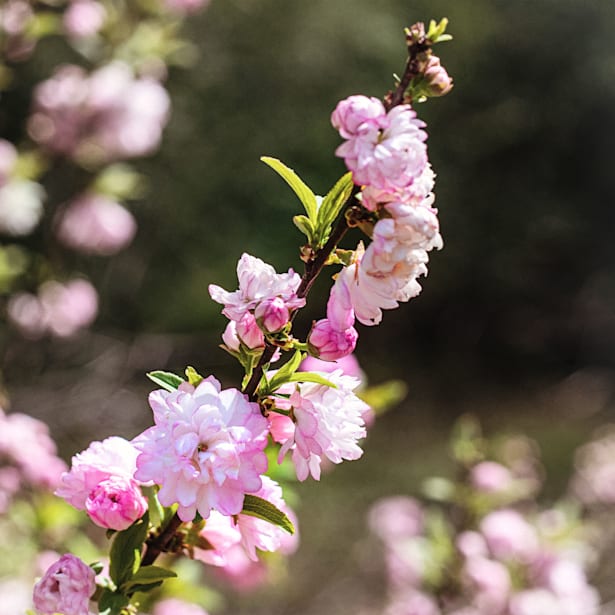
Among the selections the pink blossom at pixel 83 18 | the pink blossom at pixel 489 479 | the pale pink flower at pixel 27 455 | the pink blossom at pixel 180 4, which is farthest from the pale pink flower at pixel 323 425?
the pink blossom at pixel 180 4

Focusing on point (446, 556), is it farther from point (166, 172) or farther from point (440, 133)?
point (440, 133)

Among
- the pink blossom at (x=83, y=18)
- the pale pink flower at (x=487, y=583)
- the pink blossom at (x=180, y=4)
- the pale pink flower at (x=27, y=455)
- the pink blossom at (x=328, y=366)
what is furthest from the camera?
the pink blossom at (x=180, y=4)

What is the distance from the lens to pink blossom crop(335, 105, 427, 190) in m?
0.41

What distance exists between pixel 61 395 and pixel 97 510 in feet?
8.68

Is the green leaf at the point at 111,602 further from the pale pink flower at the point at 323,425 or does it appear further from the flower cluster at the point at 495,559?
the flower cluster at the point at 495,559

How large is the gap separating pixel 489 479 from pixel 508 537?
104 mm

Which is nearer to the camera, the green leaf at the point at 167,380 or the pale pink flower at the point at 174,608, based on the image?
the green leaf at the point at 167,380

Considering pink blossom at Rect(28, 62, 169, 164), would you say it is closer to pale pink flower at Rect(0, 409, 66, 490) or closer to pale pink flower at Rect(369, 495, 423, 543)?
pale pink flower at Rect(0, 409, 66, 490)

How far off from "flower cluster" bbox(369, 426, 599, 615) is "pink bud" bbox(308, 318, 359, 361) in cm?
70

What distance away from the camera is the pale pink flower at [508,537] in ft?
3.71

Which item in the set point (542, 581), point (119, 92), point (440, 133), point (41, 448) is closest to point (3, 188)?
point (119, 92)

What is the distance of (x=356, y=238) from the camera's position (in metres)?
3.60

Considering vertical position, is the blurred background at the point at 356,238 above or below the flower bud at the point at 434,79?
above

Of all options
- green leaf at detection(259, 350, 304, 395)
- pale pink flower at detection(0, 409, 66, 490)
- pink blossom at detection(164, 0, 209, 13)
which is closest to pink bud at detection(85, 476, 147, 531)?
green leaf at detection(259, 350, 304, 395)
